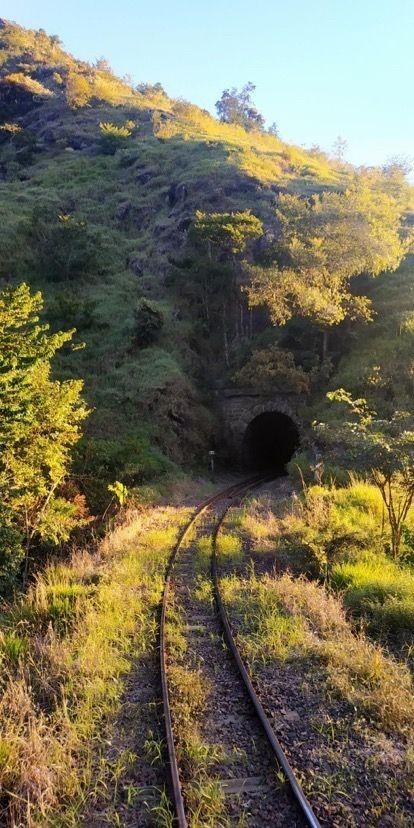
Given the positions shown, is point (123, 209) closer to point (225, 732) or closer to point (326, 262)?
point (326, 262)

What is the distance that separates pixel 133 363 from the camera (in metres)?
28.5

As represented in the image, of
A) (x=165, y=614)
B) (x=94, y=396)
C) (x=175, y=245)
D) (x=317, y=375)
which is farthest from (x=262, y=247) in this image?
(x=165, y=614)

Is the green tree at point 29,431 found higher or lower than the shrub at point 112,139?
lower

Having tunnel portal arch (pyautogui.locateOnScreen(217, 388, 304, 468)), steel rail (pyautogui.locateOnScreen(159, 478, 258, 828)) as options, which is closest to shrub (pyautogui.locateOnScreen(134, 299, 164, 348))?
tunnel portal arch (pyautogui.locateOnScreen(217, 388, 304, 468))

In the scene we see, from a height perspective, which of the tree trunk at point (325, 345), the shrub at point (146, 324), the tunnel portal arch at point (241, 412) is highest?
the shrub at point (146, 324)

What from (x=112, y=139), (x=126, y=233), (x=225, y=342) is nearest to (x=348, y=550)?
(x=225, y=342)

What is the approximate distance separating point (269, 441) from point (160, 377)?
9683mm

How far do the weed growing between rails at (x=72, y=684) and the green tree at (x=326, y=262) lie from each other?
18859 millimetres

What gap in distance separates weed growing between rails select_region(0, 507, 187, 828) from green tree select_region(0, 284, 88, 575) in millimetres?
1762

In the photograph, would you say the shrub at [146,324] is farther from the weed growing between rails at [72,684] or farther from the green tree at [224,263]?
the weed growing between rails at [72,684]

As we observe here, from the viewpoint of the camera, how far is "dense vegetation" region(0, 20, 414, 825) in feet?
23.0

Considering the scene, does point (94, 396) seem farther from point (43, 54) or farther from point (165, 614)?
point (43, 54)

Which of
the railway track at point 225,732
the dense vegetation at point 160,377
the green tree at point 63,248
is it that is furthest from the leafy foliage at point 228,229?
the railway track at point 225,732

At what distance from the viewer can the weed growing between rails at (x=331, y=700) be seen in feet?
14.6
